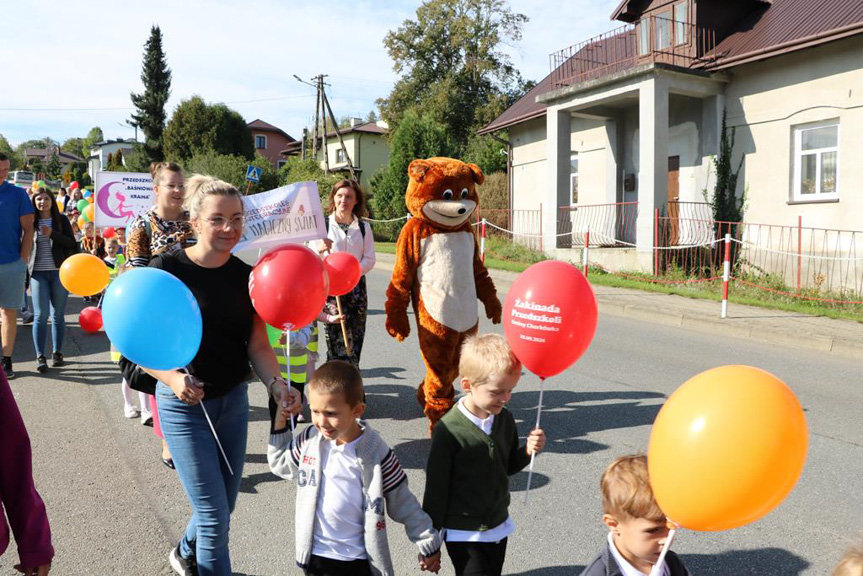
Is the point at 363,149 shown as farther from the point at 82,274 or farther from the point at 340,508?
the point at 340,508

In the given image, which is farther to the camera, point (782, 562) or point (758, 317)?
point (758, 317)

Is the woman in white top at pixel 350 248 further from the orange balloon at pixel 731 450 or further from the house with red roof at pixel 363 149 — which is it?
the house with red roof at pixel 363 149

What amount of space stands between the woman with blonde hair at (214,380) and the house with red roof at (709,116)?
44.7 ft

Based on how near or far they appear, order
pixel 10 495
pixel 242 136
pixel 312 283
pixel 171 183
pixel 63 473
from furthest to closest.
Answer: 1. pixel 242 136
2. pixel 63 473
3. pixel 171 183
4. pixel 312 283
5. pixel 10 495

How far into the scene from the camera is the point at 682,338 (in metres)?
9.11

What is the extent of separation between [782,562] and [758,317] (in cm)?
770

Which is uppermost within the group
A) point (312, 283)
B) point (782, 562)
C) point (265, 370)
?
point (312, 283)

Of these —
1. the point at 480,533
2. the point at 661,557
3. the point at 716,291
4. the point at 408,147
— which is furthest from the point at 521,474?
the point at 408,147

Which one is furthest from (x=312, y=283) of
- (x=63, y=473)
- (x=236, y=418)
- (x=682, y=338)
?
(x=682, y=338)

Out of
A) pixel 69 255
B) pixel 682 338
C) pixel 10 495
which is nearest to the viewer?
pixel 10 495

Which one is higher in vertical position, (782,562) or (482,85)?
(482,85)

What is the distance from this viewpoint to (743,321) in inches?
385

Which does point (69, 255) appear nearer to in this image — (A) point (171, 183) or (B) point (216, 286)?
(A) point (171, 183)

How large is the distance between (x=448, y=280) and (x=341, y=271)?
30.5 inches
